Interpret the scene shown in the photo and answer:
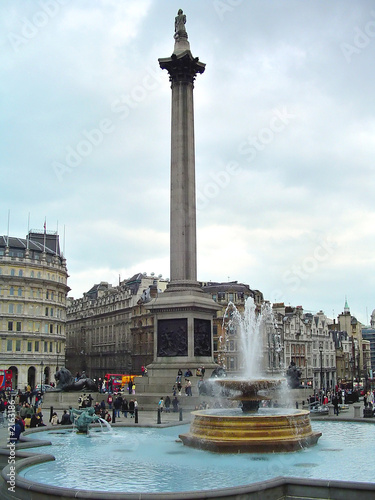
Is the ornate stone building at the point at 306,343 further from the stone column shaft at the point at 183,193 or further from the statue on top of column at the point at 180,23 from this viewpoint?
the statue on top of column at the point at 180,23

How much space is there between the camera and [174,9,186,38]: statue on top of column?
46969 millimetres


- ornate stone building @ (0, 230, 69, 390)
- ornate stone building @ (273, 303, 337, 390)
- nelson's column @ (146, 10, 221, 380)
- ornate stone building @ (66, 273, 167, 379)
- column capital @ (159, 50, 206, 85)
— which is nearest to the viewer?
nelson's column @ (146, 10, 221, 380)

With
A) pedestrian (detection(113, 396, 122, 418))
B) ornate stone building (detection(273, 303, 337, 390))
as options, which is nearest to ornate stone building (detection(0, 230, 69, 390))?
ornate stone building (detection(273, 303, 337, 390))

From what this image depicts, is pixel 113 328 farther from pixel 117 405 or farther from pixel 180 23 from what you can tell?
pixel 117 405

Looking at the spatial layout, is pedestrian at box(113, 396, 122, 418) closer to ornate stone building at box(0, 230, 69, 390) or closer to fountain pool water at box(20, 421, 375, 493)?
fountain pool water at box(20, 421, 375, 493)

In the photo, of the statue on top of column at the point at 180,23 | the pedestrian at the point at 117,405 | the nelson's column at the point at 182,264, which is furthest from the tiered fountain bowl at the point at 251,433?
the statue on top of column at the point at 180,23

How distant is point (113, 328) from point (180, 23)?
2848 inches

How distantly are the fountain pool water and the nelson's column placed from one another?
1801 centimetres

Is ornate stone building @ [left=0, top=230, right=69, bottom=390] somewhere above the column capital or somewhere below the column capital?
below

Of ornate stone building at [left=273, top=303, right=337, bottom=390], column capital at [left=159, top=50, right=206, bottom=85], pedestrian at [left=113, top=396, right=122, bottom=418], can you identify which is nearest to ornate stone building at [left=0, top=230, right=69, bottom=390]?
ornate stone building at [left=273, top=303, right=337, bottom=390]

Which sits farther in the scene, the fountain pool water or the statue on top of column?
the statue on top of column

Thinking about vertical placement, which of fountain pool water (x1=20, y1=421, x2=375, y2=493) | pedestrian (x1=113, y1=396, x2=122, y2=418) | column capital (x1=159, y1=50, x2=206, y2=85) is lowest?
fountain pool water (x1=20, y1=421, x2=375, y2=493)

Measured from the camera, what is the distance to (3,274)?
79125 mm

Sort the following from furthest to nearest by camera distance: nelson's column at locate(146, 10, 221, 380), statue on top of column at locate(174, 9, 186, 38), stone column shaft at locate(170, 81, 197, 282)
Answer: statue on top of column at locate(174, 9, 186, 38), stone column shaft at locate(170, 81, 197, 282), nelson's column at locate(146, 10, 221, 380)
